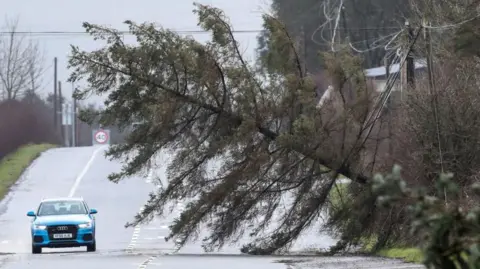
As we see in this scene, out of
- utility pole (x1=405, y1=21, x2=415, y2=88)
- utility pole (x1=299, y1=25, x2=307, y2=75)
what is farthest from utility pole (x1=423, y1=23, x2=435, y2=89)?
utility pole (x1=299, y1=25, x2=307, y2=75)

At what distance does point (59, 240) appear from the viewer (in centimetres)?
2956

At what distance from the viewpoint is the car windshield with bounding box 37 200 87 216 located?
101 feet

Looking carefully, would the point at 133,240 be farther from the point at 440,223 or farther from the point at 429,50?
the point at 440,223

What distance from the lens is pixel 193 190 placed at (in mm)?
27578

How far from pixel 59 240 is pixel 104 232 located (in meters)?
8.70

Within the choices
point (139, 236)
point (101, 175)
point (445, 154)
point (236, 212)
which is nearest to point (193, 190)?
point (236, 212)

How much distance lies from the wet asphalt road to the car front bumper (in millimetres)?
306

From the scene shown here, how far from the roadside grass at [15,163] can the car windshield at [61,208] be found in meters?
16.8

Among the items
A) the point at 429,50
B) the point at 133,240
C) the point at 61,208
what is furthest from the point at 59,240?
the point at 429,50

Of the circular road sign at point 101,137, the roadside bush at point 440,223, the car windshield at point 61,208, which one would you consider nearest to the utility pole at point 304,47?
the car windshield at point 61,208

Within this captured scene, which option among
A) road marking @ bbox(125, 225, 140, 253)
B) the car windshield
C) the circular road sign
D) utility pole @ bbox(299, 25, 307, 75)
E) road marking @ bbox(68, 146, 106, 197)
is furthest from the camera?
the circular road sign

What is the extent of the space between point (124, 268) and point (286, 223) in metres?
6.48

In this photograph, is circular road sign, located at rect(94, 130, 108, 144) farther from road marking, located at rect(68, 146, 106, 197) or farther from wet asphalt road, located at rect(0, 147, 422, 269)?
road marking, located at rect(68, 146, 106, 197)

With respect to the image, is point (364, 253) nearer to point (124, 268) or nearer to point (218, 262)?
point (218, 262)
